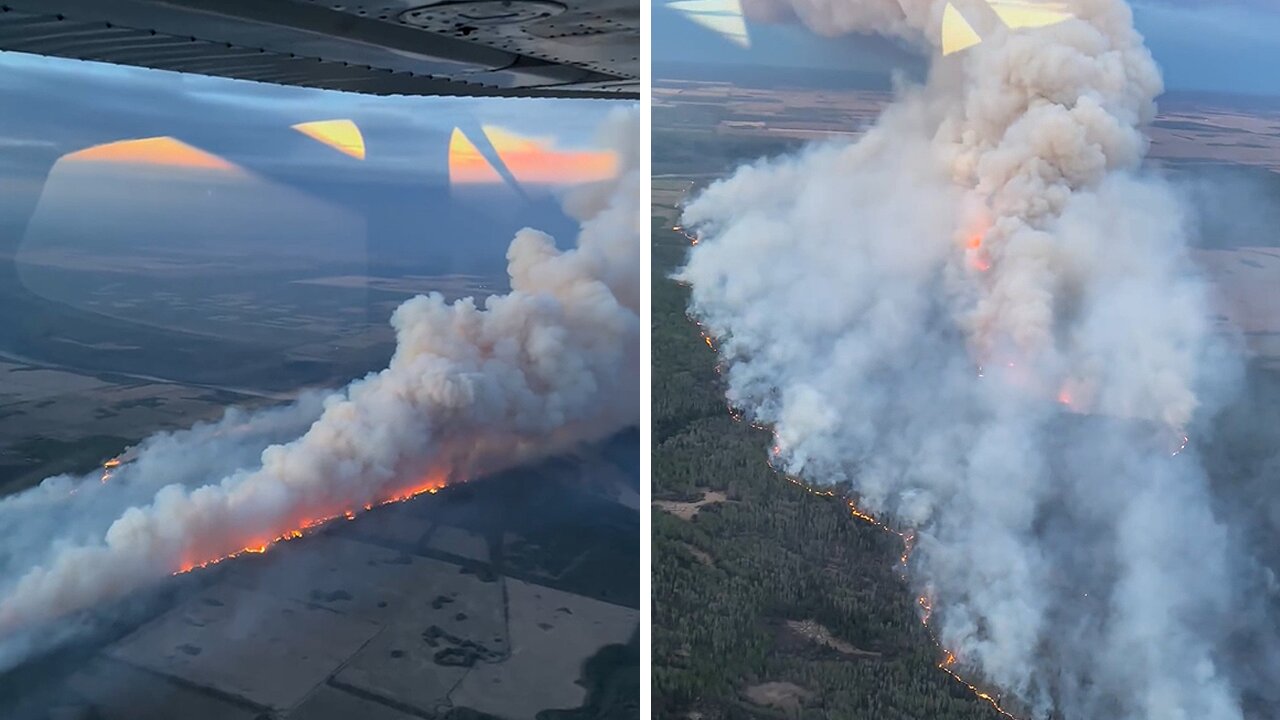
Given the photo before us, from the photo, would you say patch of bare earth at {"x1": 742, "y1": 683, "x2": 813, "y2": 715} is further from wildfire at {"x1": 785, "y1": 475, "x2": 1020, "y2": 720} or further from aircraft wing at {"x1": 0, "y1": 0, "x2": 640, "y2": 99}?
aircraft wing at {"x1": 0, "y1": 0, "x2": 640, "y2": 99}

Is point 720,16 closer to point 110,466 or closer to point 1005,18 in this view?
point 1005,18

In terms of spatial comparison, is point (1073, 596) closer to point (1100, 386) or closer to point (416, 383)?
point (1100, 386)

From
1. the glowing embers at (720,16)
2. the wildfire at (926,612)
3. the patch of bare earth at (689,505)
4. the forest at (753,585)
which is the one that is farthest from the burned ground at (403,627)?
the glowing embers at (720,16)

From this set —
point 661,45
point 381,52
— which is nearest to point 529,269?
point 661,45

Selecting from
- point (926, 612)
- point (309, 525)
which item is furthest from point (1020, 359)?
point (309, 525)

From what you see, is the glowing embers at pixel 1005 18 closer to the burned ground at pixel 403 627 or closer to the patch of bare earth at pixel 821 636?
the patch of bare earth at pixel 821 636

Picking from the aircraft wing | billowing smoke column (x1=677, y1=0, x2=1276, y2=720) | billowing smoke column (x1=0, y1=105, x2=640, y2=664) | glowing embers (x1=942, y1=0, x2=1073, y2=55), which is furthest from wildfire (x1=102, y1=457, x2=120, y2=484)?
glowing embers (x1=942, y1=0, x2=1073, y2=55)
